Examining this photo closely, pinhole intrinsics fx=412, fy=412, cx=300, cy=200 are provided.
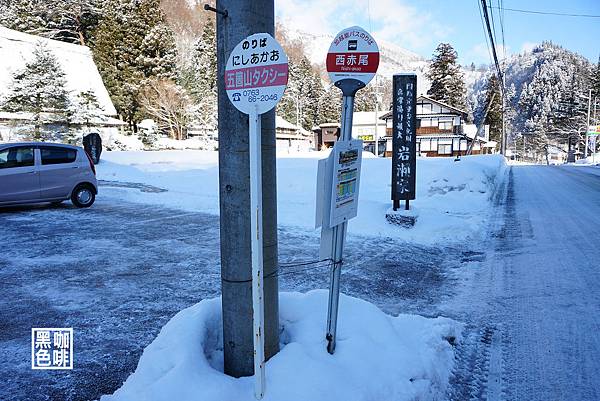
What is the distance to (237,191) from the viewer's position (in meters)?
2.53

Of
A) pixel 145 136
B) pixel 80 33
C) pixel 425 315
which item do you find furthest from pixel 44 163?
pixel 80 33

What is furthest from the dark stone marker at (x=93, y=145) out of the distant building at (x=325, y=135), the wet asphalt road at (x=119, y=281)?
the distant building at (x=325, y=135)

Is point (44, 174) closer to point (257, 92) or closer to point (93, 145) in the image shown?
point (257, 92)

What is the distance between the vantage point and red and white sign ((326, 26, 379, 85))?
297cm

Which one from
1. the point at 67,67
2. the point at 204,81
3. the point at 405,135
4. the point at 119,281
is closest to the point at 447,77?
the point at 204,81

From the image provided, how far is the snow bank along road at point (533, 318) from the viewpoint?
3.20 m

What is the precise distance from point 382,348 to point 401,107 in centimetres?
680

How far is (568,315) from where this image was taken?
4422 mm

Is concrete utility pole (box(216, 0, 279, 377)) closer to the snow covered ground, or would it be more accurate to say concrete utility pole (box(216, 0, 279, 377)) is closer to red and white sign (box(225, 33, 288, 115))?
red and white sign (box(225, 33, 288, 115))

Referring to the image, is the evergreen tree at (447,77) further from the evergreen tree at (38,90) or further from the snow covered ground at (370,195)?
the evergreen tree at (38,90)

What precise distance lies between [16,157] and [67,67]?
27.4 metres

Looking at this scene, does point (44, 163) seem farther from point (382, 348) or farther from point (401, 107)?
point (382, 348)

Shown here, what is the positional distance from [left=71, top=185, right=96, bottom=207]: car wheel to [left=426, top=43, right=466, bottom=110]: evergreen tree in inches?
1804

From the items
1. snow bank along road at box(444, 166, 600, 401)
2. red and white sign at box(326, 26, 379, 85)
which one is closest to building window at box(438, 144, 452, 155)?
snow bank along road at box(444, 166, 600, 401)
